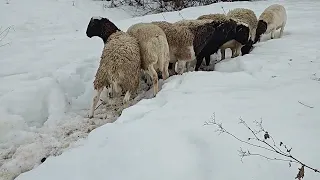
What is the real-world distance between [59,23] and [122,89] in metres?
7.77

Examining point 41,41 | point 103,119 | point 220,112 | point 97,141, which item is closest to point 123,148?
point 97,141

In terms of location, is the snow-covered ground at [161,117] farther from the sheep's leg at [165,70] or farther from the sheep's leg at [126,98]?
the sheep's leg at [126,98]

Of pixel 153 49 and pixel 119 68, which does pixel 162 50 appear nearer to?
pixel 153 49

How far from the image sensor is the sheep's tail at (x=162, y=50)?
20.0 feet

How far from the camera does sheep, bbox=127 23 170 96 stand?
6055mm

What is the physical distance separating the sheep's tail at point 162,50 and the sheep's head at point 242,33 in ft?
6.45

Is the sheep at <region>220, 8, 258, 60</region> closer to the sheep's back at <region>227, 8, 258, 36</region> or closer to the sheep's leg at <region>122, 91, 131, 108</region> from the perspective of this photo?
the sheep's back at <region>227, 8, 258, 36</region>

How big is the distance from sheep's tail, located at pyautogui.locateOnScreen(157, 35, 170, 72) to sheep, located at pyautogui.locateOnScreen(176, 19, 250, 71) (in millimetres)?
913

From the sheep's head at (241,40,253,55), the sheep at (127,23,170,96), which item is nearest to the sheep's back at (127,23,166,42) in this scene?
the sheep at (127,23,170,96)

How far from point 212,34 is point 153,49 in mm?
1723

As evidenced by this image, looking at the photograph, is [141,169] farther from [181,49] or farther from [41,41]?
[41,41]

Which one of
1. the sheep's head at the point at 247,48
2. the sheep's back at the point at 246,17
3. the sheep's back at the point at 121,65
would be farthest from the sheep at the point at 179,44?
the sheep's back at the point at 246,17

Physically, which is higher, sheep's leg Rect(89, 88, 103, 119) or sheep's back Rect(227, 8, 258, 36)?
sheep's back Rect(227, 8, 258, 36)

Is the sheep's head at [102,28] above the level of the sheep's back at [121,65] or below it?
above
